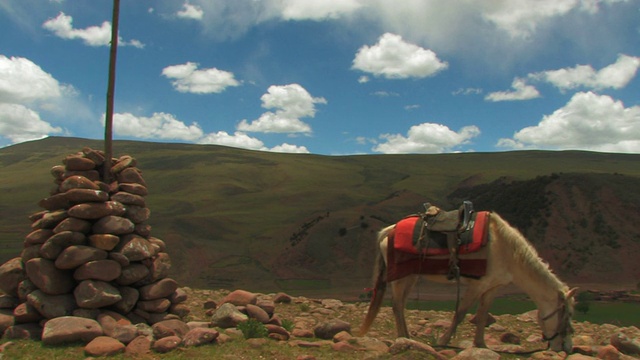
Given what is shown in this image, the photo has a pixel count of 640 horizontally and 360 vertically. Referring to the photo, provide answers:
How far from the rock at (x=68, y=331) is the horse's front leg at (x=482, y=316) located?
602 cm

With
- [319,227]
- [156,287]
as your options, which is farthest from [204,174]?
[156,287]

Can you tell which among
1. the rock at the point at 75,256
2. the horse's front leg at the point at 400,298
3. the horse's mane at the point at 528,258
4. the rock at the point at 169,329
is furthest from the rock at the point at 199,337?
the horse's mane at the point at 528,258

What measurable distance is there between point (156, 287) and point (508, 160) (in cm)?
13531

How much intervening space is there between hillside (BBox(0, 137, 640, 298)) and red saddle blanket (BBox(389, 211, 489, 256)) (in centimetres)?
2137

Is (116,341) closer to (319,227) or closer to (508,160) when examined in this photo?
(319,227)

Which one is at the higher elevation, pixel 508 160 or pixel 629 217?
pixel 508 160

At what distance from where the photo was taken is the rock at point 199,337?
282 inches

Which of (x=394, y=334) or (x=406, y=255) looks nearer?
(x=406, y=255)

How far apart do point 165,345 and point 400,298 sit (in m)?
4.13

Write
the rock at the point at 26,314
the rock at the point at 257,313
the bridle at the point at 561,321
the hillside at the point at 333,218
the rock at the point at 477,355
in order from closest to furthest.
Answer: the rock at the point at 477,355 → the bridle at the point at 561,321 → the rock at the point at 26,314 → the rock at the point at 257,313 → the hillside at the point at 333,218

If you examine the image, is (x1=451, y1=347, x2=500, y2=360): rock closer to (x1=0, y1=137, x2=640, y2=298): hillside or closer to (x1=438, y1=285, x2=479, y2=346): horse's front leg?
(x1=438, y1=285, x2=479, y2=346): horse's front leg

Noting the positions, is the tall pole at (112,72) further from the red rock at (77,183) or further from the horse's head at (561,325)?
the horse's head at (561,325)

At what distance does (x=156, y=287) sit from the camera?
9555 millimetres

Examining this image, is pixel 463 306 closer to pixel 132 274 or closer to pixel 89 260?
pixel 132 274
